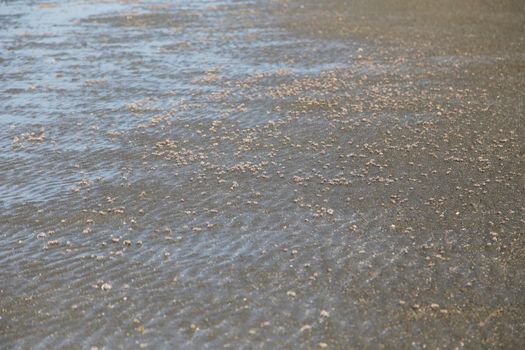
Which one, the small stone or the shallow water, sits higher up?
the shallow water

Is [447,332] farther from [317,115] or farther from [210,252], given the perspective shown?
[317,115]

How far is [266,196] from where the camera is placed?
20.2ft

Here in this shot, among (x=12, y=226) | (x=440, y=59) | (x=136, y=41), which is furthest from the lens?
(x=136, y=41)

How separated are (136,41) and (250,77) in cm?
400

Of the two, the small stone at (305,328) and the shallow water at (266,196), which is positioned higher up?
the shallow water at (266,196)

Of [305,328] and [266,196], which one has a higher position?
[266,196]

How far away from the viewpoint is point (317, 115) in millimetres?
8336

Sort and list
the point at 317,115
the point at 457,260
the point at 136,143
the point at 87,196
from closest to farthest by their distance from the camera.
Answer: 1. the point at 457,260
2. the point at 87,196
3. the point at 136,143
4. the point at 317,115

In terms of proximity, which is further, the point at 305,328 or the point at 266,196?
the point at 266,196

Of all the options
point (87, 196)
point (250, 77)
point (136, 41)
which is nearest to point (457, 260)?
point (87, 196)

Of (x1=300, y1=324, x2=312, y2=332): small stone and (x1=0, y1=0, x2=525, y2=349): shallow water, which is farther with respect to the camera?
(x1=0, y1=0, x2=525, y2=349): shallow water

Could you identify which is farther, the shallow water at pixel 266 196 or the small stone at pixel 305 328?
the shallow water at pixel 266 196

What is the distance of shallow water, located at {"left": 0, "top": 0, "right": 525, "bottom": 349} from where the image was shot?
4352 mm

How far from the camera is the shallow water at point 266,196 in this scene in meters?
4.35
